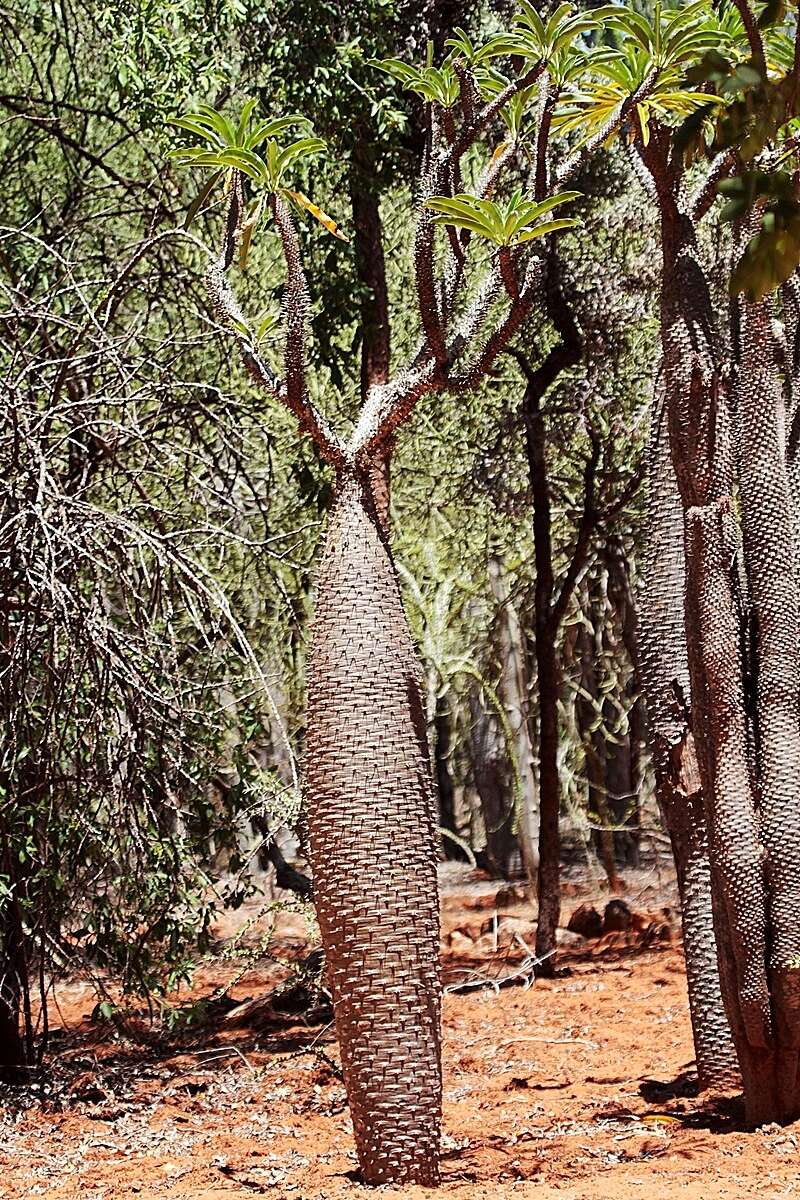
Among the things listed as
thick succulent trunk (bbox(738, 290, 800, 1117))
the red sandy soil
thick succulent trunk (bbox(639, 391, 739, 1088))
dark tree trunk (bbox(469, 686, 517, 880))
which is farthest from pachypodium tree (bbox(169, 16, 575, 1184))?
dark tree trunk (bbox(469, 686, 517, 880))

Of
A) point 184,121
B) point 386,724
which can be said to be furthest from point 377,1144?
point 184,121

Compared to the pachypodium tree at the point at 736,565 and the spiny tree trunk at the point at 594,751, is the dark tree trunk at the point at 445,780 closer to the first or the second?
the spiny tree trunk at the point at 594,751

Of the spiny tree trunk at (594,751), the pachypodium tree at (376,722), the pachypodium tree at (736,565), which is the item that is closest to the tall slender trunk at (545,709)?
the spiny tree trunk at (594,751)

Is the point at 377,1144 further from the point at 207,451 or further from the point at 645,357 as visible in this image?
the point at 645,357

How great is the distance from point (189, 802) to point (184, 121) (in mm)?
3444

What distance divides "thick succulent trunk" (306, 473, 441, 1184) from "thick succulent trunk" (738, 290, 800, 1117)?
44.0 inches

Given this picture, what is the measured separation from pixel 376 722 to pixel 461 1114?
237 centimetres

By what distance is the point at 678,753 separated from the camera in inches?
205

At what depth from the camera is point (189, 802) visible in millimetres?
6500

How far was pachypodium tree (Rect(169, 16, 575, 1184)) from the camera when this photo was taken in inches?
154

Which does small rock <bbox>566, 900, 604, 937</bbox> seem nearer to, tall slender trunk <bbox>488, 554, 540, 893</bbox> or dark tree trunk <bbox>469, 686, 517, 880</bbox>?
tall slender trunk <bbox>488, 554, 540, 893</bbox>

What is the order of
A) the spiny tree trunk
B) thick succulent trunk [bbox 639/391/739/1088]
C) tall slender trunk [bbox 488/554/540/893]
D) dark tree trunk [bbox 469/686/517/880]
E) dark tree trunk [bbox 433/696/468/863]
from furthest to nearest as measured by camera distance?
dark tree trunk [bbox 469/686/517/880] < dark tree trunk [bbox 433/696/468/863] < tall slender trunk [bbox 488/554/540/893] < the spiny tree trunk < thick succulent trunk [bbox 639/391/739/1088]

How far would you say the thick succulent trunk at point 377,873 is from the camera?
12.8 feet

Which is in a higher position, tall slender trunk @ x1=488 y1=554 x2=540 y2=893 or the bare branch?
the bare branch
